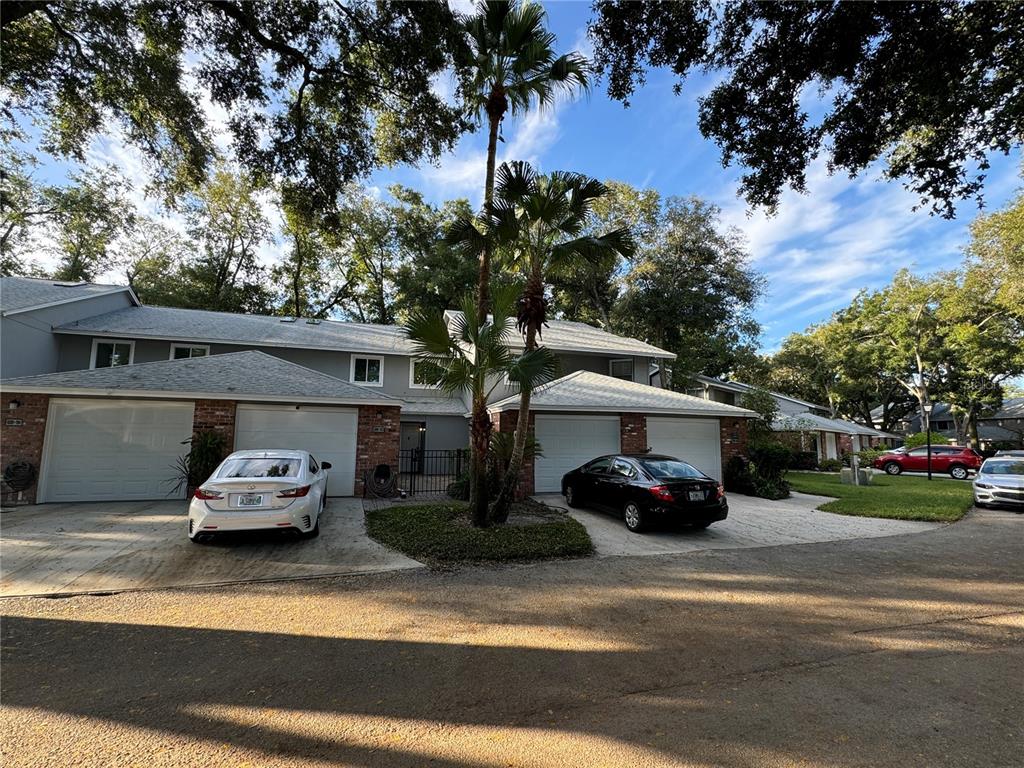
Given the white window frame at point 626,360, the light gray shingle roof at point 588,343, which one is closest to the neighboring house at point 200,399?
the light gray shingle roof at point 588,343

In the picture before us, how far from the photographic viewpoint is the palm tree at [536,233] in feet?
27.7

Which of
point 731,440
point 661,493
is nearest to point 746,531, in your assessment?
point 661,493

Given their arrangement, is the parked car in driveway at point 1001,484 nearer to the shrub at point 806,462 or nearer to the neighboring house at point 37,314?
the shrub at point 806,462

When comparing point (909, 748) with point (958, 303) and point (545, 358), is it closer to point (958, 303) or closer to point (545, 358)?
point (545, 358)

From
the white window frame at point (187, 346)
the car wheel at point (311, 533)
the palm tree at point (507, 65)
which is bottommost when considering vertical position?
the car wheel at point (311, 533)

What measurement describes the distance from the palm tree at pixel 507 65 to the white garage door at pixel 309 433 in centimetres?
571

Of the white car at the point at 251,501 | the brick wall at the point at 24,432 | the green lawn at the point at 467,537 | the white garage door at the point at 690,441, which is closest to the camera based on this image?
the white car at the point at 251,501

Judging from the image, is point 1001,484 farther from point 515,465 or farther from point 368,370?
point 368,370

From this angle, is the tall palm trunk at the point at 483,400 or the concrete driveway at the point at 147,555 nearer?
the concrete driveway at the point at 147,555

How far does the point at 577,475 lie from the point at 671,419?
478cm

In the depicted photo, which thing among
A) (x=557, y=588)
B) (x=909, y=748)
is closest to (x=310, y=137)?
(x=557, y=588)

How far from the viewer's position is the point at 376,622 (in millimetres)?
4500

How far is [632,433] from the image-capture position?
13312 mm

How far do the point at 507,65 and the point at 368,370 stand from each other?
12336 millimetres
